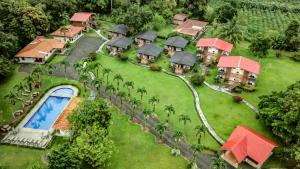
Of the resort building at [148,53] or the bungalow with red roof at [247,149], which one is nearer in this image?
the bungalow with red roof at [247,149]

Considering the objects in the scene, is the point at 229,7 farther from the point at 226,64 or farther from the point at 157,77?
the point at 157,77

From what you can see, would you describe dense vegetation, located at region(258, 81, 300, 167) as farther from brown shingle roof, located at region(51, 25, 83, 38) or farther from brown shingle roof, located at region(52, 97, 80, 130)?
brown shingle roof, located at region(51, 25, 83, 38)

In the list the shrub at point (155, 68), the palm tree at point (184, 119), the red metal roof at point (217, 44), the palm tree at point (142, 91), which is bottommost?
the palm tree at point (184, 119)

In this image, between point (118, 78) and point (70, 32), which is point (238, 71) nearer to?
point (118, 78)

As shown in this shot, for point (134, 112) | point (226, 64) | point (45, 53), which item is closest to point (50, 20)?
point (45, 53)

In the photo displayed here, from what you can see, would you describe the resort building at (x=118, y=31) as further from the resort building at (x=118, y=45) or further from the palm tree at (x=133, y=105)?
the palm tree at (x=133, y=105)

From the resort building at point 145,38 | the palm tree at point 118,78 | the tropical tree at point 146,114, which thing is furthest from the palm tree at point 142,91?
the resort building at point 145,38

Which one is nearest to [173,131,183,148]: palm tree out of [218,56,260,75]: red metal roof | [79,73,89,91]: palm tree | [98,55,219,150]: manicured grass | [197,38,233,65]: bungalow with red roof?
[98,55,219,150]: manicured grass
